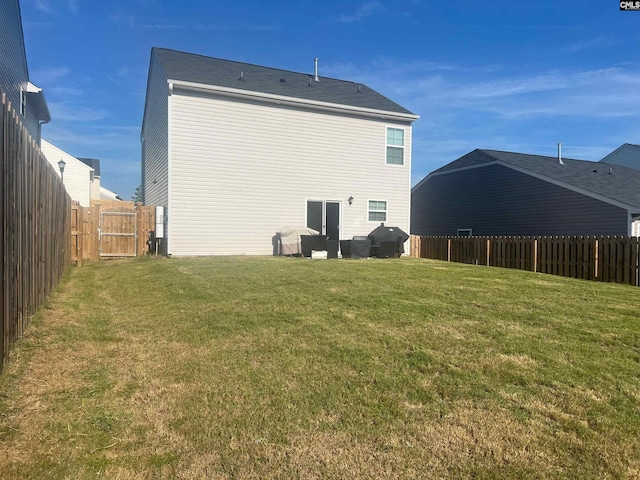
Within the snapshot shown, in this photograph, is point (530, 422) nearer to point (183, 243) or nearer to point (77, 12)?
point (183, 243)

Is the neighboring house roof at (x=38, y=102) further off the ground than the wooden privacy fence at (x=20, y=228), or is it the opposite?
the neighboring house roof at (x=38, y=102)

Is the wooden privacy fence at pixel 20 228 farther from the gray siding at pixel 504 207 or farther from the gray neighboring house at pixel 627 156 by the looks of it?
the gray neighboring house at pixel 627 156

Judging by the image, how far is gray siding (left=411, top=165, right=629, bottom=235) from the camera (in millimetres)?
18562

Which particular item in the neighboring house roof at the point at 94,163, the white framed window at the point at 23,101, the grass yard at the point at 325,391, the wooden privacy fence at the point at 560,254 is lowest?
the grass yard at the point at 325,391

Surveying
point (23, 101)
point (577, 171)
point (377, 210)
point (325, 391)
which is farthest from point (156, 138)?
point (577, 171)

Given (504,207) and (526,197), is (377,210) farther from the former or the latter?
(504,207)

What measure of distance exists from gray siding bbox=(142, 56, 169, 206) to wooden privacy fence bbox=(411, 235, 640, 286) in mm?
10886

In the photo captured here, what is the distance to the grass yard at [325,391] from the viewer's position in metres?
2.31

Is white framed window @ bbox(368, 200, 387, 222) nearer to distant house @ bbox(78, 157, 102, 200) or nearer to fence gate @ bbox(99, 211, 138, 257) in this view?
fence gate @ bbox(99, 211, 138, 257)

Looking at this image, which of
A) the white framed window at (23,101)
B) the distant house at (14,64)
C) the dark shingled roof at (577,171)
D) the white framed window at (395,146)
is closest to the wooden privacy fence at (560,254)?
the white framed window at (395,146)

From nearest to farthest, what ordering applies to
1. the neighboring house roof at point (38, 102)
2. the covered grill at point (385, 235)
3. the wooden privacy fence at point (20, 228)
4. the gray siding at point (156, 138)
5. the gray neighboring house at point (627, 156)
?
the wooden privacy fence at point (20, 228) → the gray siding at point (156, 138) → the covered grill at point (385, 235) → the neighboring house roof at point (38, 102) → the gray neighboring house at point (627, 156)

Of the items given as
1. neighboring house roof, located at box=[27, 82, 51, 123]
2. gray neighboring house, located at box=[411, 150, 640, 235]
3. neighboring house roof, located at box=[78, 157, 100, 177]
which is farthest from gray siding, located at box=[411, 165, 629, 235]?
neighboring house roof, located at box=[78, 157, 100, 177]

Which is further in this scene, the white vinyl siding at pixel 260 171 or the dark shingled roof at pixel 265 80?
the dark shingled roof at pixel 265 80

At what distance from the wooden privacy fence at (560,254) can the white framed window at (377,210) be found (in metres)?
2.63
